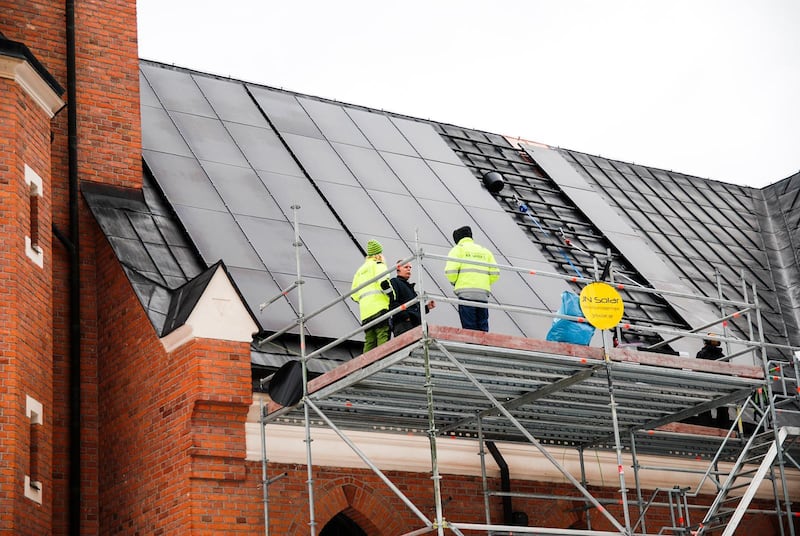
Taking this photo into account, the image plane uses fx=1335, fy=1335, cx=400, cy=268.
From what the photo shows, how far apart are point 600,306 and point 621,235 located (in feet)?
34.6

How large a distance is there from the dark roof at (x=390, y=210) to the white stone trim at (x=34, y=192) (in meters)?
1.08

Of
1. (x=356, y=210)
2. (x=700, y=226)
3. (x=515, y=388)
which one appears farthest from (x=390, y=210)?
(x=700, y=226)

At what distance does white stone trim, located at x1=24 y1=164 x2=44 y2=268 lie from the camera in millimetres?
16644

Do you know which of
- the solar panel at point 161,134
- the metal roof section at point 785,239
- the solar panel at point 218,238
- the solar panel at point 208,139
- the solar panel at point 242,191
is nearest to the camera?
the solar panel at point 218,238

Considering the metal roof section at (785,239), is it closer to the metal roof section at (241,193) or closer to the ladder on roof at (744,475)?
the ladder on roof at (744,475)

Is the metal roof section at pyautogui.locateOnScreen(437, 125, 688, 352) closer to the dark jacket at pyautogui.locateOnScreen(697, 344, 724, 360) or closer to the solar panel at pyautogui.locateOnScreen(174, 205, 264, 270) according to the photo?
the dark jacket at pyautogui.locateOnScreen(697, 344, 724, 360)

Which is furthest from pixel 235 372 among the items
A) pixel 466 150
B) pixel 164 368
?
pixel 466 150

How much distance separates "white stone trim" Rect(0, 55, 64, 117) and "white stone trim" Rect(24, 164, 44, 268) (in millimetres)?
1082

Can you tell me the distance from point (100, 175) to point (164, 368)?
3.97m

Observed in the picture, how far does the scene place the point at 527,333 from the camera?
19859 millimetres

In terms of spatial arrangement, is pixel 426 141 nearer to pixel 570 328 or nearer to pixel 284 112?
pixel 284 112

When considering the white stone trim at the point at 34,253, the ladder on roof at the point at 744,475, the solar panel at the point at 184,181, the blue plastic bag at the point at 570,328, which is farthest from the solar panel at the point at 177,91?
the ladder on roof at the point at 744,475

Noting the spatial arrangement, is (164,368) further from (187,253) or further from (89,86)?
(89,86)

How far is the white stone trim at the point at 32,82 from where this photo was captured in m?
16.9
